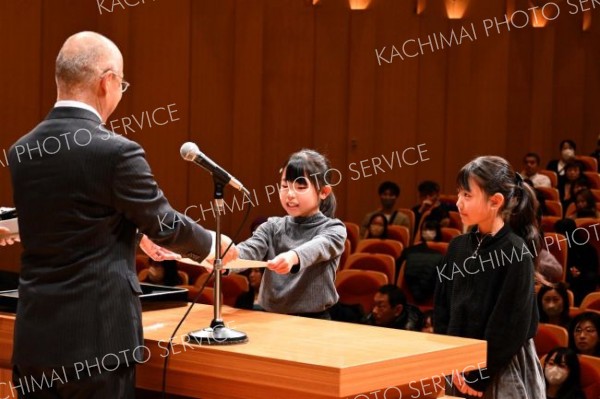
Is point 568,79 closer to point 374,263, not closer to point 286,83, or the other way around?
point 286,83

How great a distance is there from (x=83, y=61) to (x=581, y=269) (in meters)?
5.44

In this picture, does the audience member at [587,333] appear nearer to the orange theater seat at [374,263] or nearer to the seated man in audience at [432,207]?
the orange theater seat at [374,263]

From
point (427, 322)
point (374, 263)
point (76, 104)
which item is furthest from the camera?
point (374, 263)

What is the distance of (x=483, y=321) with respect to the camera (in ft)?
9.44

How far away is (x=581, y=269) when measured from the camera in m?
6.85

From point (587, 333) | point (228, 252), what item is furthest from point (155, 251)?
point (587, 333)

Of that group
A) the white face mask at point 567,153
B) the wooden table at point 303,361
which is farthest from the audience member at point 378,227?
the wooden table at point 303,361

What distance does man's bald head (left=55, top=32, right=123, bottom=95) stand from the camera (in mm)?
2143

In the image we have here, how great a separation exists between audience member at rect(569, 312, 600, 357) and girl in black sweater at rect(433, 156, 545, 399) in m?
2.05

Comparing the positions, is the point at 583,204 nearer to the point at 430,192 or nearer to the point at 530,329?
the point at 430,192

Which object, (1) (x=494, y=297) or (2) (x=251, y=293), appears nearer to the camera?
(1) (x=494, y=297)

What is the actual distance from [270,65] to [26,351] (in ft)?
26.4

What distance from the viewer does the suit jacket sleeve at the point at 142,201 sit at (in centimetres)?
209

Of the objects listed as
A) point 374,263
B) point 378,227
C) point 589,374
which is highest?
point 378,227
